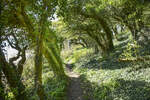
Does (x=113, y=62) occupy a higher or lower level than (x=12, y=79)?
lower

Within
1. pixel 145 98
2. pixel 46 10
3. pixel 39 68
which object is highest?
pixel 46 10

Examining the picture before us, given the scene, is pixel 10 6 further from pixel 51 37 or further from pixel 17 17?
pixel 51 37

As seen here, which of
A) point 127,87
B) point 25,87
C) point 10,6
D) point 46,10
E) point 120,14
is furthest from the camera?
point 120,14

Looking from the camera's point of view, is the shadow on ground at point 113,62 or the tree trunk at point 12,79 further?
the shadow on ground at point 113,62

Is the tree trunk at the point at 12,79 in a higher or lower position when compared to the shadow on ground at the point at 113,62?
higher

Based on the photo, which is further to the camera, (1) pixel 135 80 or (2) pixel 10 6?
(1) pixel 135 80

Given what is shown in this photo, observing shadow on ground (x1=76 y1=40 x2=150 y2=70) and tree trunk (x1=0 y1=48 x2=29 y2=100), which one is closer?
tree trunk (x1=0 y1=48 x2=29 y2=100)

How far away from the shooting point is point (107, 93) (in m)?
7.36

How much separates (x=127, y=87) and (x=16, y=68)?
5530 mm

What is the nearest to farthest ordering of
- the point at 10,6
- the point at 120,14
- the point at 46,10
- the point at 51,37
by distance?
the point at 46,10
the point at 10,6
the point at 120,14
the point at 51,37

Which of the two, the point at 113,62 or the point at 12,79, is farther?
the point at 113,62

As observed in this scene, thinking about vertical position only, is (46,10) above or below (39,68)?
above

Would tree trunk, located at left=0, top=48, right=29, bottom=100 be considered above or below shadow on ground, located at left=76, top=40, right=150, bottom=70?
above

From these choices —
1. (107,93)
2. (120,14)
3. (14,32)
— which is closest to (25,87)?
(14,32)
